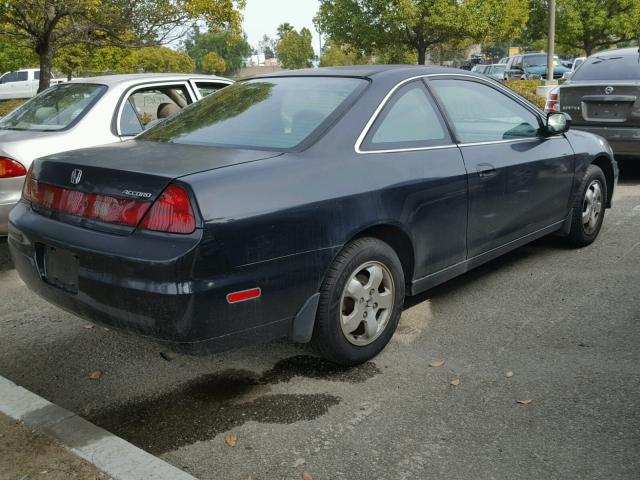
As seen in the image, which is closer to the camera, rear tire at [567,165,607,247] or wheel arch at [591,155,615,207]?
rear tire at [567,165,607,247]

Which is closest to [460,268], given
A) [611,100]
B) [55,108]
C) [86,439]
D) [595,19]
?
[86,439]

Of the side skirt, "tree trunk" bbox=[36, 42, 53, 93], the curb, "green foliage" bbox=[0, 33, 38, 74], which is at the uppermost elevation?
"green foliage" bbox=[0, 33, 38, 74]

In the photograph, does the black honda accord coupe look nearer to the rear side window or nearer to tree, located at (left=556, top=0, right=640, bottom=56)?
the rear side window

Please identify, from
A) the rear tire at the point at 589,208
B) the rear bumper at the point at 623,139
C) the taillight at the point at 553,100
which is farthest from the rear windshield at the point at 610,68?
the rear tire at the point at 589,208

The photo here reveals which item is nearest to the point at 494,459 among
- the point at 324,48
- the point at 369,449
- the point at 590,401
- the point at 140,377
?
the point at 369,449

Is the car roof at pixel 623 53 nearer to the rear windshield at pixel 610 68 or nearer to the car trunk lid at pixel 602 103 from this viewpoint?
the rear windshield at pixel 610 68

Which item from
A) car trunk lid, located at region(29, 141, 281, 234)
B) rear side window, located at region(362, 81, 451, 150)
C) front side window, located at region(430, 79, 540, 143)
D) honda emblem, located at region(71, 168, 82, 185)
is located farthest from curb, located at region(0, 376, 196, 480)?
front side window, located at region(430, 79, 540, 143)

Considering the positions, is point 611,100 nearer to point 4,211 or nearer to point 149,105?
point 149,105

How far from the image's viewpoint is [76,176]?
3.34 metres

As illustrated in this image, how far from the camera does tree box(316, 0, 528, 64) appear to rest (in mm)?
36219

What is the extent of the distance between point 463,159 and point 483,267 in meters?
1.57

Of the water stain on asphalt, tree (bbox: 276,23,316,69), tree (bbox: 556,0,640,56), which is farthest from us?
tree (bbox: 276,23,316,69)

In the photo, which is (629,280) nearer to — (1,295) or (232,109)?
(232,109)

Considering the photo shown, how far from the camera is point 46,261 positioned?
3471 millimetres
